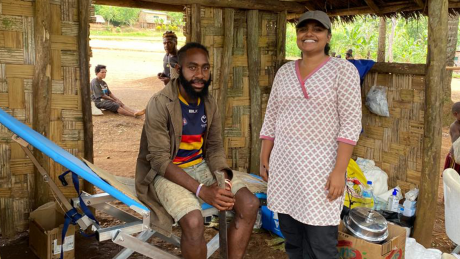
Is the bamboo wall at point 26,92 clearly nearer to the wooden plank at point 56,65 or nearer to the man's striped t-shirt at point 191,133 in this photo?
the wooden plank at point 56,65

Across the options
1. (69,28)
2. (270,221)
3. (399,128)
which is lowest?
(270,221)

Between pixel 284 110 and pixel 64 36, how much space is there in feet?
7.54

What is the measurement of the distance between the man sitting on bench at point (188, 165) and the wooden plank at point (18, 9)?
1546mm

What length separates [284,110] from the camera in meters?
2.59

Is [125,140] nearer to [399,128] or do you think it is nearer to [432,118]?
[399,128]

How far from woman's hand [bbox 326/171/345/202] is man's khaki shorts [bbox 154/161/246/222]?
0.76m

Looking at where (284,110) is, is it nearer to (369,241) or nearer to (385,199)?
(369,241)

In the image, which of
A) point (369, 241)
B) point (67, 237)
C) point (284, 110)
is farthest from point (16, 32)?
point (369, 241)

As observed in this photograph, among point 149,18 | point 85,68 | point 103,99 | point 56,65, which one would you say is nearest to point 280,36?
point 85,68

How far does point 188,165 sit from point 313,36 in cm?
133

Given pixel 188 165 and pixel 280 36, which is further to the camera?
pixel 280 36

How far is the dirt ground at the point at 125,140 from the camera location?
3.70 metres

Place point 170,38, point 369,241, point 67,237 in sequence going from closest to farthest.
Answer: point 369,241 → point 67,237 → point 170,38

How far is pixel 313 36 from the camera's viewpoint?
7.93ft
